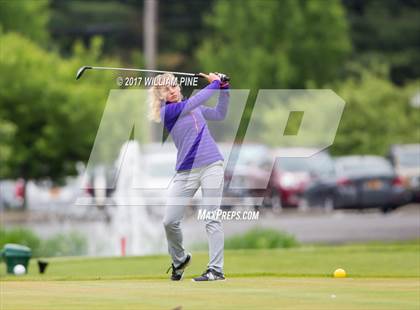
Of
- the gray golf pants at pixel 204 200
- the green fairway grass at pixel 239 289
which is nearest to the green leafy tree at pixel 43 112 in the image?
the green fairway grass at pixel 239 289

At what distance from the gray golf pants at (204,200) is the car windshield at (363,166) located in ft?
77.0

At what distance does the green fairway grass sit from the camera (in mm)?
11328

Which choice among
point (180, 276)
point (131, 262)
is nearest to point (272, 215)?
point (131, 262)

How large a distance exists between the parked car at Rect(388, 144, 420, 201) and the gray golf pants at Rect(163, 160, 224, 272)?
24872mm

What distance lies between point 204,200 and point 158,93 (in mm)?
1230

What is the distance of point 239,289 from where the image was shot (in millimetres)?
12750

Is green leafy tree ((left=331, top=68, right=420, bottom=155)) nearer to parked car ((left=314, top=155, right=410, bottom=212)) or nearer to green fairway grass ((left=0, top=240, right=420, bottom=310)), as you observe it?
parked car ((left=314, top=155, right=410, bottom=212))

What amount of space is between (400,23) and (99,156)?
132 feet

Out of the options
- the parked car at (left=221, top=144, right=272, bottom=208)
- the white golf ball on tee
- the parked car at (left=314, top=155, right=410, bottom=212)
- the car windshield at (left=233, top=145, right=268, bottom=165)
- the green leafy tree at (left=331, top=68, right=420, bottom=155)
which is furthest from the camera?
the green leafy tree at (left=331, top=68, right=420, bottom=155)

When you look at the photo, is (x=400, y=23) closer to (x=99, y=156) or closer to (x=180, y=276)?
(x=99, y=156)

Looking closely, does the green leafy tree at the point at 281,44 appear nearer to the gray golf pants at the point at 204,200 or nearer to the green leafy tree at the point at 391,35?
the green leafy tree at the point at 391,35

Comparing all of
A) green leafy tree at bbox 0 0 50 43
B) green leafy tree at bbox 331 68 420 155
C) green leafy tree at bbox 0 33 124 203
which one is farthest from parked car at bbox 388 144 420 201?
green leafy tree at bbox 0 0 50 43

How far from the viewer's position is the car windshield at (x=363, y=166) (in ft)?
123

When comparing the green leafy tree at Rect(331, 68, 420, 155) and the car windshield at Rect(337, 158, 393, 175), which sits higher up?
the green leafy tree at Rect(331, 68, 420, 155)
